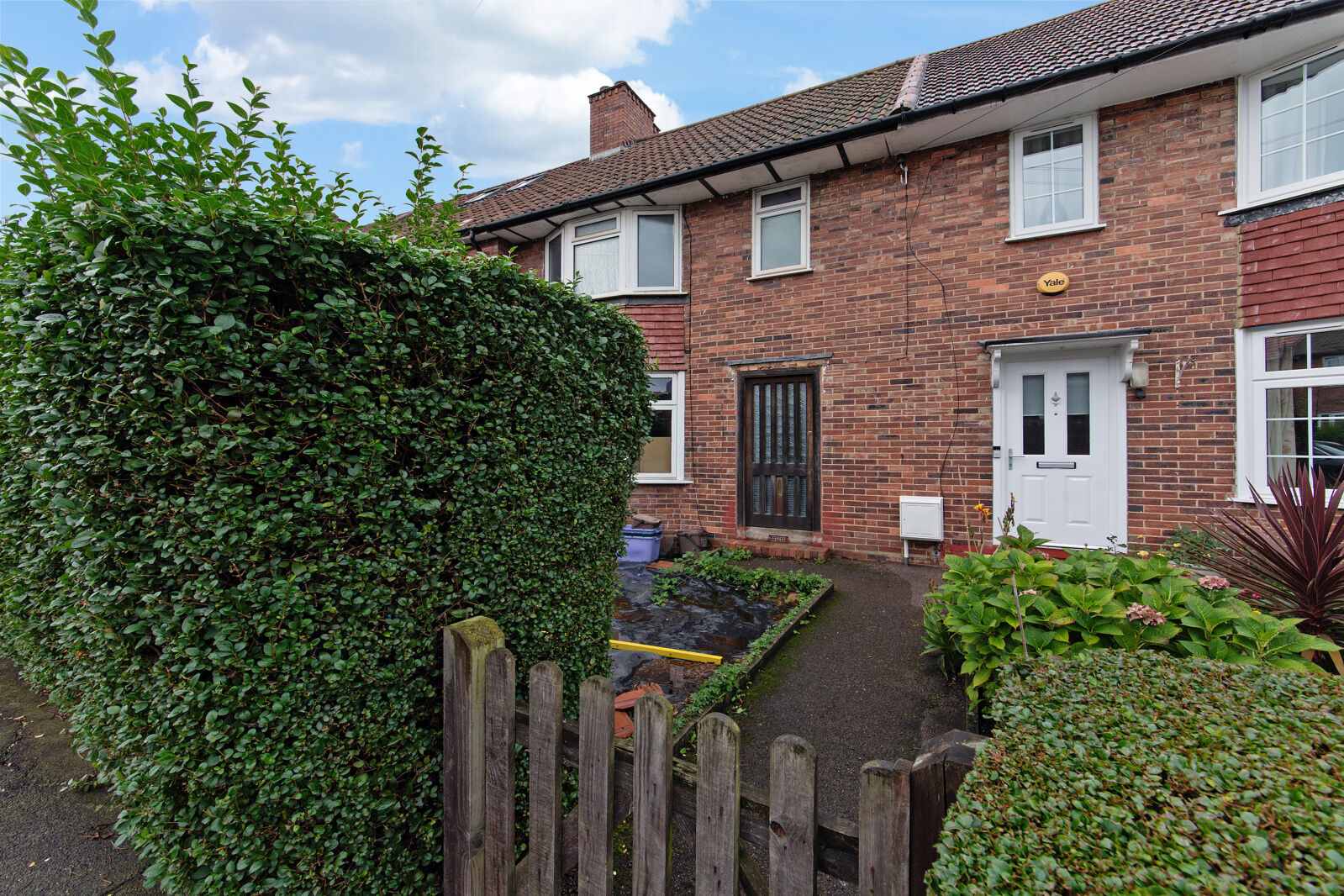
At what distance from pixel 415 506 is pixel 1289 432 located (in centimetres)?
773

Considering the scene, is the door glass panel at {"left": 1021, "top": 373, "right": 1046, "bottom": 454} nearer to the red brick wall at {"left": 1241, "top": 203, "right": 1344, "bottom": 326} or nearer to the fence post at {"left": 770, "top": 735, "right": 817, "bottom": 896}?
the red brick wall at {"left": 1241, "top": 203, "right": 1344, "bottom": 326}

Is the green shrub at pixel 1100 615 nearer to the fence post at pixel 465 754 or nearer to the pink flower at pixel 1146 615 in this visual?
the pink flower at pixel 1146 615

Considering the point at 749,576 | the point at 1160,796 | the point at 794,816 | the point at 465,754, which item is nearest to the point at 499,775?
the point at 465,754

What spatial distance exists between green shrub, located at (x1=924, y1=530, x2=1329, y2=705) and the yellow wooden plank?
5.81 feet

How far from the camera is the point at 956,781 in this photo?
1.18 meters

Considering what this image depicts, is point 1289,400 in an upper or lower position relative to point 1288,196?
lower

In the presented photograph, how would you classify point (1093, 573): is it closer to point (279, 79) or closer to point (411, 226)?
point (411, 226)

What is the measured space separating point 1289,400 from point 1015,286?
2669 millimetres

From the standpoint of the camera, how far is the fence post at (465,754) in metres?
1.75

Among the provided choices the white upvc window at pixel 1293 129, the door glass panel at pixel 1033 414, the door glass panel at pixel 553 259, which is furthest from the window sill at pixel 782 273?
the white upvc window at pixel 1293 129

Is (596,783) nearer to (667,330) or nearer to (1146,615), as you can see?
(1146,615)

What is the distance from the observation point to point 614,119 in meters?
12.6

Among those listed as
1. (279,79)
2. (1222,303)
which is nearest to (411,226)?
(279,79)

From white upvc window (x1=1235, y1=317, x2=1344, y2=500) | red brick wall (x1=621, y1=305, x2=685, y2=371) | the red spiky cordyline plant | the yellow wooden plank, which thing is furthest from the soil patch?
white upvc window (x1=1235, y1=317, x2=1344, y2=500)
